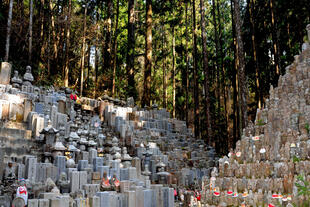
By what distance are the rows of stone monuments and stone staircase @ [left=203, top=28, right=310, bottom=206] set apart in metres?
1.86

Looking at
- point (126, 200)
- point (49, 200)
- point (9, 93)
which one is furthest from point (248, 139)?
point (9, 93)

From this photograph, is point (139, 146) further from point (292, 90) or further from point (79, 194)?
point (292, 90)

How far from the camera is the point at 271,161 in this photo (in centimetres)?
939

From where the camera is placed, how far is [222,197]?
346 inches

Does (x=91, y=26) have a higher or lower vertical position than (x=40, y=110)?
higher

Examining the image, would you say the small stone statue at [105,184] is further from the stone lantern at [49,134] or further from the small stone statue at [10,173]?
the small stone statue at [10,173]

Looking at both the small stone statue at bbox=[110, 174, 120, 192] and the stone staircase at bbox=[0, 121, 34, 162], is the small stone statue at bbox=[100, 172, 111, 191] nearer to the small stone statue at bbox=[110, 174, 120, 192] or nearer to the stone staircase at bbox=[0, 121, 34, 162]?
the small stone statue at bbox=[110, 174, 120, 192]

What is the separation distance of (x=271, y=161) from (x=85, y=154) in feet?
19.6

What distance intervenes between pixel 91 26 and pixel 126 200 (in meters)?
17.4

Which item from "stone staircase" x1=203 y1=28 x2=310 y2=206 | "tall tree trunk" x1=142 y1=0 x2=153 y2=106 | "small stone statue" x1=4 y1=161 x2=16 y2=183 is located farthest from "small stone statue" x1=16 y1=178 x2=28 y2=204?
"tall tree trunk" x1=142 y1=0 x2=153 y2=106

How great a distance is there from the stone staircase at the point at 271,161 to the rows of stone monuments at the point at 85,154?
1856 millimetres

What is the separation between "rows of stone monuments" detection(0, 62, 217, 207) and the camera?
729cm

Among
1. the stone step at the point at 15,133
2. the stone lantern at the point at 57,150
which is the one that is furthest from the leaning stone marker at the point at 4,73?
the stone lantern at the point at 57,150

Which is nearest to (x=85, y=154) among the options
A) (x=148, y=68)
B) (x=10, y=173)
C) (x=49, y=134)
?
(x=49, y=134)
